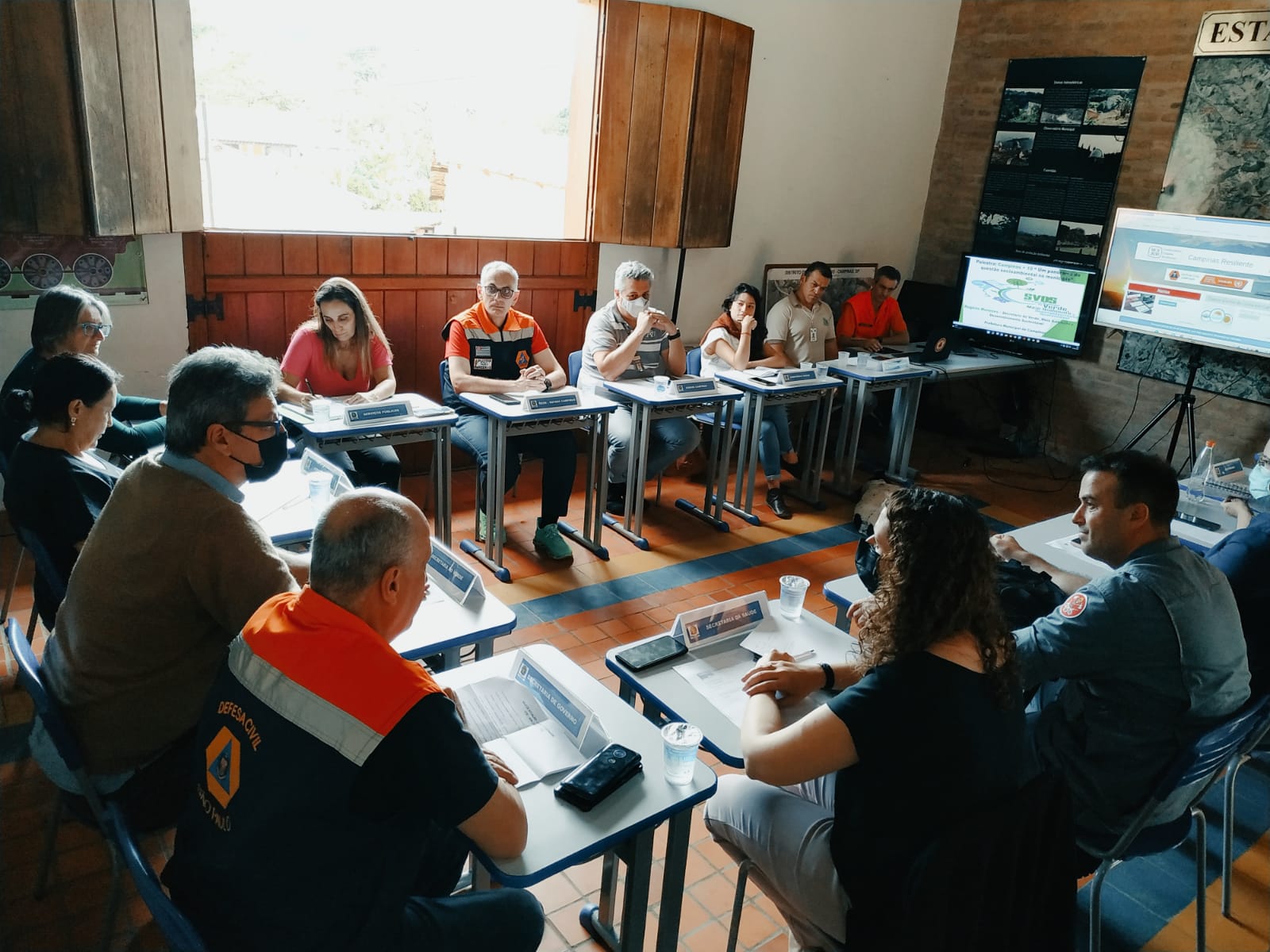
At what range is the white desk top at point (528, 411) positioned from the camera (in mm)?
3781

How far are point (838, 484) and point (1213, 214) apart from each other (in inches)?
110

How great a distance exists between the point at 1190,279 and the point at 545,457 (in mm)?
4049

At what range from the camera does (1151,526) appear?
6.60 ft

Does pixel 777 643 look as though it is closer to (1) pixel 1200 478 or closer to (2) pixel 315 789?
(2) pixel 315 789

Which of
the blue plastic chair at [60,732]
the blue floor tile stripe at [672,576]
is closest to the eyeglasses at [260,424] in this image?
the blue plastic chair at [60,732]

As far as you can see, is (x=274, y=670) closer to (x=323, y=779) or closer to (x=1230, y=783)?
(x=323, y=779)

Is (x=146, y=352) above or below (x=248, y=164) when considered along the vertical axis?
below

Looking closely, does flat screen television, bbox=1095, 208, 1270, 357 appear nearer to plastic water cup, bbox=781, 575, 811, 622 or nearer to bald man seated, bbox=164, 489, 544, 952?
plastic water cup, bbox=781, 575, 811, 622

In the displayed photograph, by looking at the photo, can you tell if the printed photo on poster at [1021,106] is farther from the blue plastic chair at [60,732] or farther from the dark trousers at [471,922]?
the blue plastic chair at [60,732]

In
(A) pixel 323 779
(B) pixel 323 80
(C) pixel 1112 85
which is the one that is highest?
(C) pixel 1112 85

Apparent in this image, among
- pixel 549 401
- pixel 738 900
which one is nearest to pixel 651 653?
pixel 738 900

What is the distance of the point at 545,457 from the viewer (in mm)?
4281

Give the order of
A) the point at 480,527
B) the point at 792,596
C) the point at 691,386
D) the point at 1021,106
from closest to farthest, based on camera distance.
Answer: the point at 792,596
the point at 480,527
the point at 691,386
the point at 1021,106

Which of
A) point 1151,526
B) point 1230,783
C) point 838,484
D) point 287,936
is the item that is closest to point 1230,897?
point 1230,783
